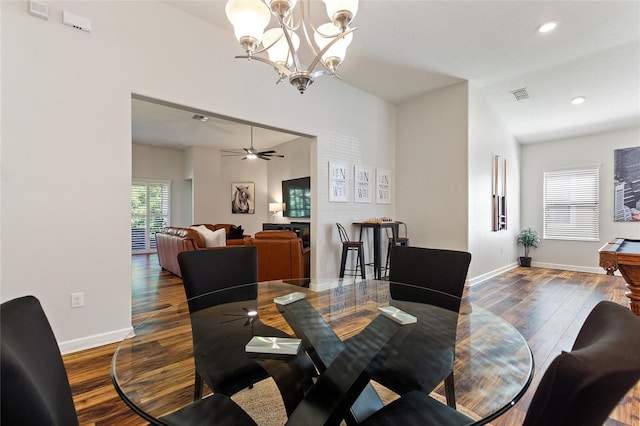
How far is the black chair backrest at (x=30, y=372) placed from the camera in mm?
522

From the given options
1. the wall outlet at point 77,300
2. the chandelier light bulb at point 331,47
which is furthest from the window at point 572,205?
the wall outlet at point 77,300

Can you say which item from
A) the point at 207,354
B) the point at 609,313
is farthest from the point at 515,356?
the point at 207,354

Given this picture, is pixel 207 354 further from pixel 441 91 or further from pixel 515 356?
pixel 441 91

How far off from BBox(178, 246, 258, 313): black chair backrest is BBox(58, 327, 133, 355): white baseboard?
1.33 metres

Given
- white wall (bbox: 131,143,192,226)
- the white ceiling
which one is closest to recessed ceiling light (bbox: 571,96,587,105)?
the white ceiling

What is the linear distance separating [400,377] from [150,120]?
663 cm

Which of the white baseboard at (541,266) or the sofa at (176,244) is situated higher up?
the sofa at (176,244)

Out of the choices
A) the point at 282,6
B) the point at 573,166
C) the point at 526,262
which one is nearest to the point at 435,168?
the point at 526,262

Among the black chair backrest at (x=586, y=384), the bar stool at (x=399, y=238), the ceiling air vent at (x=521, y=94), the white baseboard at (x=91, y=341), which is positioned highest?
the ceiling air vent at (x=521, y=94)

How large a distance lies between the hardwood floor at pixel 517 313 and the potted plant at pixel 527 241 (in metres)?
0.32

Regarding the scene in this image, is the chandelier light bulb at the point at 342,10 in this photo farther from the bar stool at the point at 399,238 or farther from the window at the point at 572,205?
the window at the point at 572,205

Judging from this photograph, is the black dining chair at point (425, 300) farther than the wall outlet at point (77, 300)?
No

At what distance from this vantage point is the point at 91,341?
7.75 ft

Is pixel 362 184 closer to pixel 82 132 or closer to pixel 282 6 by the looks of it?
pixel 282 6
